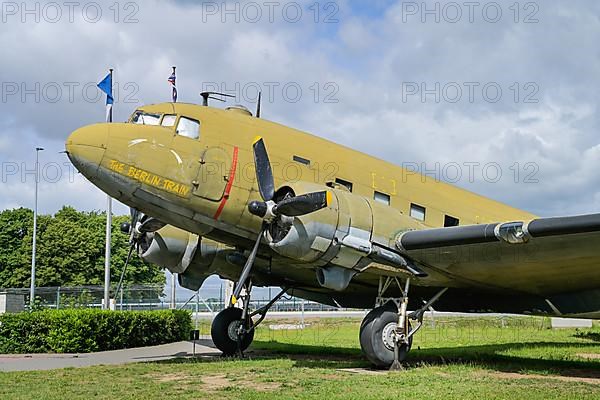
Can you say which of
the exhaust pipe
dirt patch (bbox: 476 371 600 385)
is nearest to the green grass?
dirt patch (bbox: 476 371 600 385)

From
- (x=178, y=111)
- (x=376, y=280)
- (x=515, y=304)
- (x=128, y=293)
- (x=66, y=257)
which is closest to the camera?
(x=178, y=111)

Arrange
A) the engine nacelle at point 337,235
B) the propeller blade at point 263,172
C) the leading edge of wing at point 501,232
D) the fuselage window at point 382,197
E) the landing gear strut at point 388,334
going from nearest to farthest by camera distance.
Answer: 1. the leading edge of wing at point 501,232
2. the engine nacelle at point 337,235
3. the propeller blade at point 263,172
4. the landing gear strut at point 388,334
5. the fuselage window at point 382,197

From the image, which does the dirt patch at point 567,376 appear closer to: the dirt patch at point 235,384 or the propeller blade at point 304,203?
the dirt patch at point 235,384

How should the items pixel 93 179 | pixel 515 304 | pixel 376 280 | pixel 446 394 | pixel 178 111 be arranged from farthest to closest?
pixel 515 304 < pixel 376 280 < pixel 178 111 < pixel 93 179 < pixel 446 394

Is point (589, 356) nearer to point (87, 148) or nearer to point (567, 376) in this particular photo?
point (567, 376)

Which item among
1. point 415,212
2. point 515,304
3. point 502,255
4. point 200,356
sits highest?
point 415,212

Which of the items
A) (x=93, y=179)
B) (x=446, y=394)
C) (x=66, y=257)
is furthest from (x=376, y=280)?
(x=66, y=257)

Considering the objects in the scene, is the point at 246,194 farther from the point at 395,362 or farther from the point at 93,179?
the point at 395,362

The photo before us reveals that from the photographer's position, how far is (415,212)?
1440cm

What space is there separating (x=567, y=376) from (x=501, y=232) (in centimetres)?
283

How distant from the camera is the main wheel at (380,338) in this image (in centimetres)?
1214

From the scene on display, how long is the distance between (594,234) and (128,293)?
2933cm

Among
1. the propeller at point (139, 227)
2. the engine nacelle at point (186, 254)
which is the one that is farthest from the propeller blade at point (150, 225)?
the engine nacelle at point (186, 254)

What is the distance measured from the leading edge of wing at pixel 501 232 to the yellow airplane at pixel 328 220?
0.02 meters
